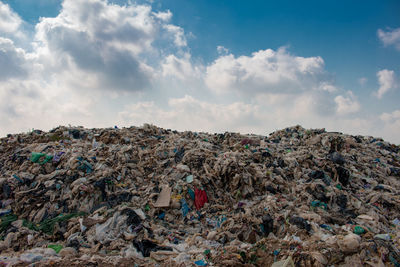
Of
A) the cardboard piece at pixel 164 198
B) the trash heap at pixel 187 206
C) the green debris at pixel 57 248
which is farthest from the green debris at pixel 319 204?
the green debris at pixel 57 248

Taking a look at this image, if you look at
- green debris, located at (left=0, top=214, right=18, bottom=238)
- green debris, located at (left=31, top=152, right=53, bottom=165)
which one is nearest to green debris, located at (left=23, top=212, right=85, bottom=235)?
green debris, located at (left=0, top=214, right=18, bottom=238)

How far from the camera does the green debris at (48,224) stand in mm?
5246

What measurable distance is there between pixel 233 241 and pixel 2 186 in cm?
674

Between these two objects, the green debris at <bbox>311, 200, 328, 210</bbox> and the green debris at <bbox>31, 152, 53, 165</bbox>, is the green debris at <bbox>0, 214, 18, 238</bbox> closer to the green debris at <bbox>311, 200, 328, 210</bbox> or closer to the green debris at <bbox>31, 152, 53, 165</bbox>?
the green debris at <bbox>31, 152, 53, 165</bbox>

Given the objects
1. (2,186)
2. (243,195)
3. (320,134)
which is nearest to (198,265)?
(243,195)

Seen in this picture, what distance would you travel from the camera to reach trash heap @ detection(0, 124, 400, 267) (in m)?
3.75

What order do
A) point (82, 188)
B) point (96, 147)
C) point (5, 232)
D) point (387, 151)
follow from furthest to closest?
1. point (387, 151)
2. point (96, 147)
3. point (82, 188)
4. point (5, 232)

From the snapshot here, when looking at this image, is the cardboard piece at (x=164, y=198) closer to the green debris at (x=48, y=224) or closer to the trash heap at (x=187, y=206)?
the trash heap at (x=187, y=206)

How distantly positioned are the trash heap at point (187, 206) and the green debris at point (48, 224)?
1.0 inches

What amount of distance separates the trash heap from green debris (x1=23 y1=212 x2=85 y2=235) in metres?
0.03

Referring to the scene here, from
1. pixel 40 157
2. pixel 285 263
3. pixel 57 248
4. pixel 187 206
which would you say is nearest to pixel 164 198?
pixel 187 206

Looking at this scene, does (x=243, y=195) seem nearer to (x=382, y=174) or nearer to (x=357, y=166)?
(x=357, y=166)

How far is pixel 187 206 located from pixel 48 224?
11.3 feet

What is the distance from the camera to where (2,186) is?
21.1 ft
